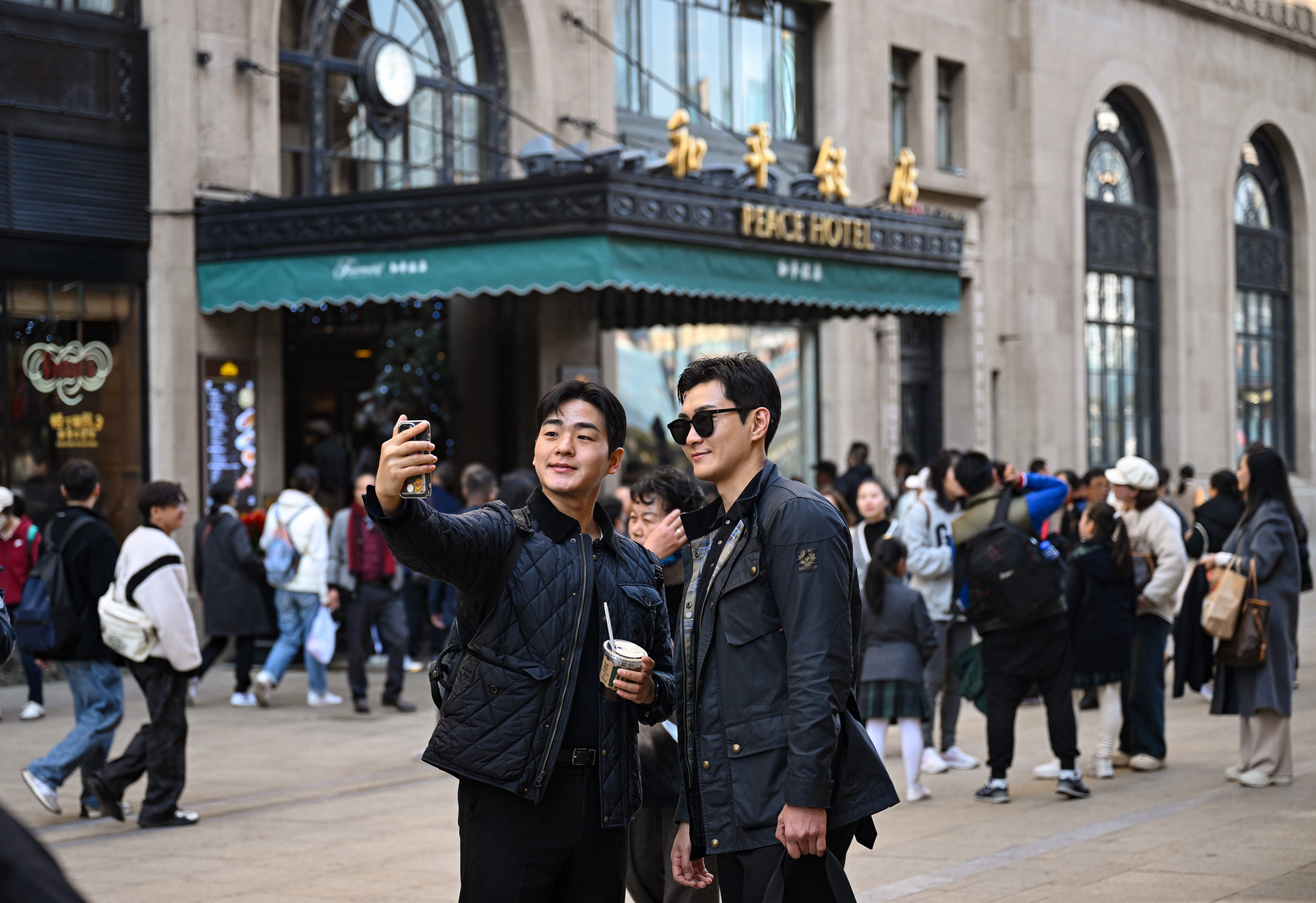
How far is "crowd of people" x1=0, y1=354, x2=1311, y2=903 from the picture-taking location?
4.02m

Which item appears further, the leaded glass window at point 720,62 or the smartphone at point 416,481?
the leaded glass window at point 720,62

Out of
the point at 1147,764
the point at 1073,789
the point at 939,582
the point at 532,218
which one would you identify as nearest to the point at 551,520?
the point at 1073,789

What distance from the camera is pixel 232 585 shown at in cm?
1352

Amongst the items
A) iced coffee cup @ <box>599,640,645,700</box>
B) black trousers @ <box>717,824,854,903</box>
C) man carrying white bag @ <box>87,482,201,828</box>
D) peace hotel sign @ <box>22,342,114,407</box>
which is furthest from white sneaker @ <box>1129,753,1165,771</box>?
peace hotel sign @ <box>22,342,114,407</box>

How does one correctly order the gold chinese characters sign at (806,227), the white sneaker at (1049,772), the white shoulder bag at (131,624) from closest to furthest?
the white shoulder bag at (131,624) → the white sneaker at (1049,772) → the gold chinese characters sign at (806,227)

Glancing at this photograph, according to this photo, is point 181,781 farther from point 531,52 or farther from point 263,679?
point 531,52

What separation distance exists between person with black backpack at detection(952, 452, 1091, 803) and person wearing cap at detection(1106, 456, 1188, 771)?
42.3 inches

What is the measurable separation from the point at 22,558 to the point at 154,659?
445cm

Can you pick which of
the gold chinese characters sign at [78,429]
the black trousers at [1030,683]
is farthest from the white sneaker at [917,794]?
the gold chinese characters sign at [78,429]

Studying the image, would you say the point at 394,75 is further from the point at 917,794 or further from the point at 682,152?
the point at 917,794

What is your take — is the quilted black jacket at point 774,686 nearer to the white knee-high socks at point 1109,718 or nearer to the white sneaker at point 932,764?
the white knee-high socks at point 1109,718

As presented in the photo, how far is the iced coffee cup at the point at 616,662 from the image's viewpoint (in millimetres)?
3977

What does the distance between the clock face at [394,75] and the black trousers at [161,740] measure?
1039cm

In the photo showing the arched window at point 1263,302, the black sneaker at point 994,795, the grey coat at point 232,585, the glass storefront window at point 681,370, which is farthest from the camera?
the arched window at point 1263,302
